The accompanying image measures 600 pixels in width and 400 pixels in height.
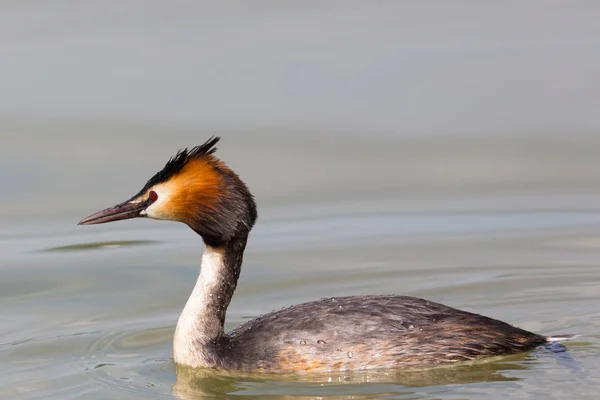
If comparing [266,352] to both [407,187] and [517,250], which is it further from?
[407,187]

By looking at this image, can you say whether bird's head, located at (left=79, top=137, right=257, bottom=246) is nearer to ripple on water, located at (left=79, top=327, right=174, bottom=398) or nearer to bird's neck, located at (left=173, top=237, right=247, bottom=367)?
bird's neck, located at (left=173, top=237, right=247, bottom=367)

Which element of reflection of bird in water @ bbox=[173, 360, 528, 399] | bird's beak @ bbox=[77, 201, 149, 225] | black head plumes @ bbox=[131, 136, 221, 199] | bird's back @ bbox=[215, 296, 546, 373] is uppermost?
black head plumes @ bbox=[131, 136, 221, 199]

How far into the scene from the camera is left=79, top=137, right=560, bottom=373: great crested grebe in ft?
28.2

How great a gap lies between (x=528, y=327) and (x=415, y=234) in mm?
2261

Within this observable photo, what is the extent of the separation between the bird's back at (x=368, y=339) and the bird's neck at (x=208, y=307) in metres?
0.16

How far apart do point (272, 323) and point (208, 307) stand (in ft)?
1.57

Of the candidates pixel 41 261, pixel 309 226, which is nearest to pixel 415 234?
pixel 309 226

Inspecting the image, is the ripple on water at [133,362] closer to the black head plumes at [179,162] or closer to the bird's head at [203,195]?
the bird's head at [203,195]

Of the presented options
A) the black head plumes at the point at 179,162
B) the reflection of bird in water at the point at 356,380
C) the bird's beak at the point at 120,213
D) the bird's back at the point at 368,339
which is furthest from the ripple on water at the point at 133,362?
the black head plumes at the point at 179,162

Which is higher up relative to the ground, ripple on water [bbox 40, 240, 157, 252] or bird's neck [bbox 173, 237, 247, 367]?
ripple on water [bbox 40, 240, 157, 252]

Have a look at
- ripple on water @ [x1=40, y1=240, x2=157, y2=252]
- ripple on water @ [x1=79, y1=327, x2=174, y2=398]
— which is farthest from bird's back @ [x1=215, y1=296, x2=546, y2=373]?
ripple on water @ [x1=40, y1=240, x2=157, y2=252]

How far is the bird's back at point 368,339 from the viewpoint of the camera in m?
8.59

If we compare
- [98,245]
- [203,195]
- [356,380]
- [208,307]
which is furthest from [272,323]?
[98,245]

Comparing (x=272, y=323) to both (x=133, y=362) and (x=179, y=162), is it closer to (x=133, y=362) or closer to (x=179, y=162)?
(x=133, y=362)
